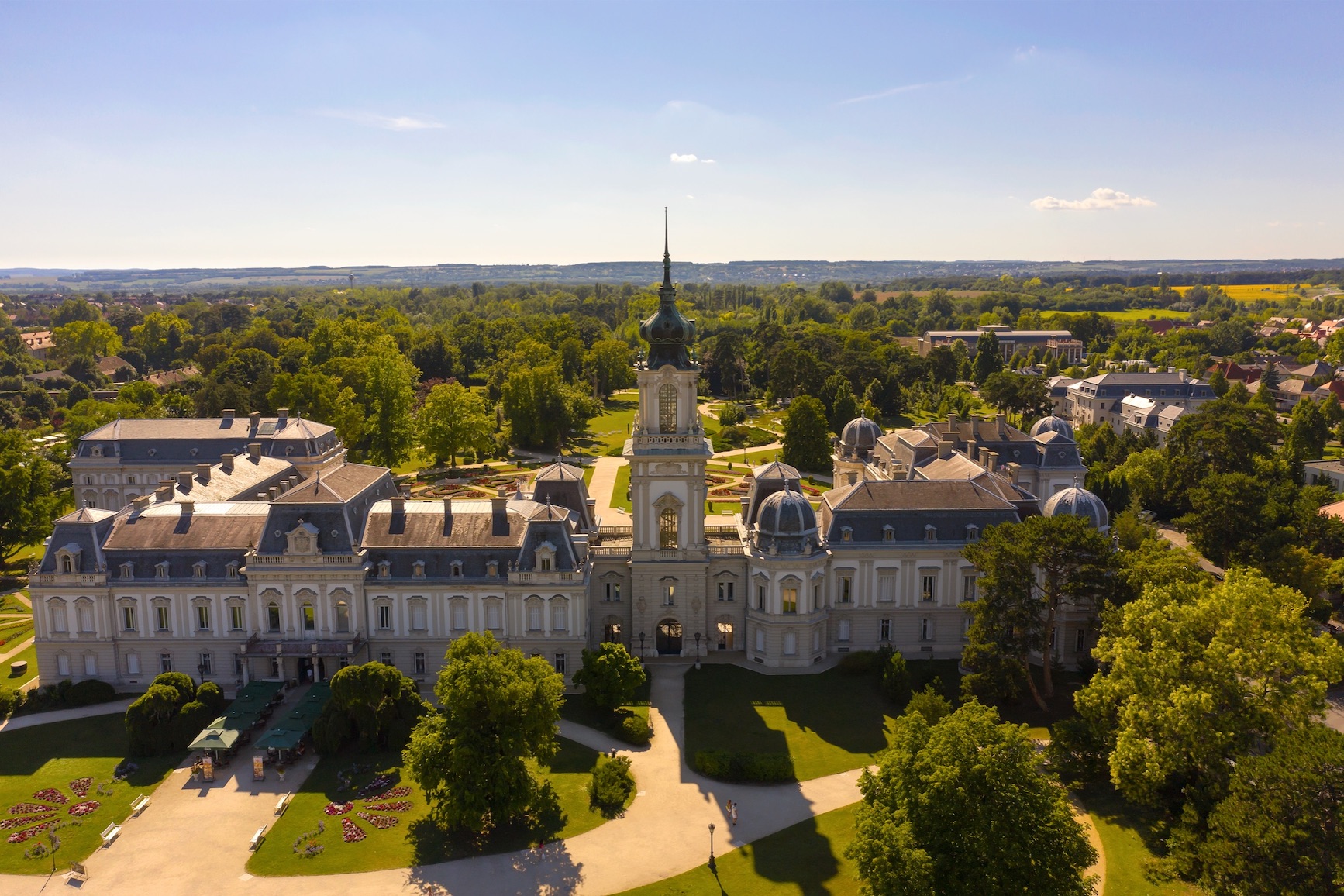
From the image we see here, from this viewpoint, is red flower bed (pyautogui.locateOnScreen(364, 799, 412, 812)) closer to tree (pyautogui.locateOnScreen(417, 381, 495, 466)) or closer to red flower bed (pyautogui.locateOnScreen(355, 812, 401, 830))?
red flower bed (pyautogui.locateOnScreen(355, 812, 401, 830))

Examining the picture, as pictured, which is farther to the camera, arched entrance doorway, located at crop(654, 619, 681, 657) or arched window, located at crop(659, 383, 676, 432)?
arched entrance doorway, located at crop(654, 619, 681, 657)

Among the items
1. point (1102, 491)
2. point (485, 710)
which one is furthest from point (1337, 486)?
point (485, 710)

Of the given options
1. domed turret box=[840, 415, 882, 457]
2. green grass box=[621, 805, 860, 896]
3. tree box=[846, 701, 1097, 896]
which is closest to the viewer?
Result: tree box=[846, 701, 1097, 896]

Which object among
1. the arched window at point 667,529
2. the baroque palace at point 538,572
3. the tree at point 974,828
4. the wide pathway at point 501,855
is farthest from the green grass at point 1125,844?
the arched window at point 667,529

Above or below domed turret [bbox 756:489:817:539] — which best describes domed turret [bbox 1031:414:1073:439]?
above

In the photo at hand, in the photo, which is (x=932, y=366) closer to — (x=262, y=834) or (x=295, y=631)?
(x=295, y=631)

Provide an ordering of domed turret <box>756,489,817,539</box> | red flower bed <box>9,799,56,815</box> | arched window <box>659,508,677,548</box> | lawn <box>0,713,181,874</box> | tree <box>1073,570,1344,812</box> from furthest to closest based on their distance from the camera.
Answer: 1. arched window <box>659,508,677,548</box>
2. domed turret <box>756,489,817,539</box>
3. red flower bed <box>9,799,56,815</box>
4. lawn <box>0,713,181,874</box>
5. tree <box>1073,570,1344,812</box>

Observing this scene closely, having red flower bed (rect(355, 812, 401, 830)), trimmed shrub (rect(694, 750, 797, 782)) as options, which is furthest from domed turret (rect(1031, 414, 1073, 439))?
red flower bed (rect(355, 812, 401, 830))
